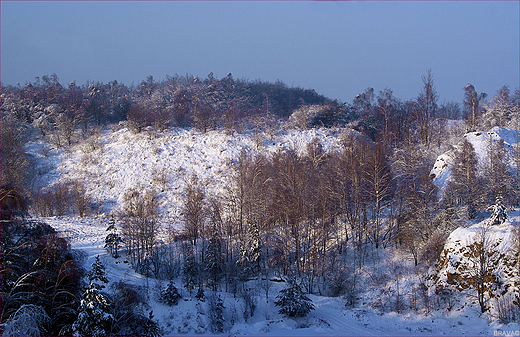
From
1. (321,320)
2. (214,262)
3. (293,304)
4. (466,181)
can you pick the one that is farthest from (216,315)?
(466,181)

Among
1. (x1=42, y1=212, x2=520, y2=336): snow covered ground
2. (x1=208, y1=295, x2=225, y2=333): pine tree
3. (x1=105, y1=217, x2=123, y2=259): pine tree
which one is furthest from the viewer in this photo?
(x1=105, y1=217, x2=123, y2=259): pine tree

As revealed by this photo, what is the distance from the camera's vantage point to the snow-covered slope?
27.0 metres

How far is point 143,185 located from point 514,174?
35256mm

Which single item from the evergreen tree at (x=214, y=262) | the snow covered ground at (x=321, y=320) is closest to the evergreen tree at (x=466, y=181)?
the snow covered ground at (x=321, y=320)

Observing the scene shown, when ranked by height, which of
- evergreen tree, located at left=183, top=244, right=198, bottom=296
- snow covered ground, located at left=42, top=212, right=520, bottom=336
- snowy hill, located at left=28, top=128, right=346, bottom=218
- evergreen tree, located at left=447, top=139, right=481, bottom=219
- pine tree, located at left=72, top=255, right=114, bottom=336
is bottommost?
snow covered ground, located at left=42, top=212, right=520, bottom=336

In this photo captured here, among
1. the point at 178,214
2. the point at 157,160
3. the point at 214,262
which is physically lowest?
the point at 214,262

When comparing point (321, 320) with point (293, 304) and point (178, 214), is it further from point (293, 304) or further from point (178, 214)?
point (178, 214)

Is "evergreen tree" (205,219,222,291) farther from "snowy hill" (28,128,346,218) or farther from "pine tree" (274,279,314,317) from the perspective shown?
"snowy hill" (28,128,346,218)

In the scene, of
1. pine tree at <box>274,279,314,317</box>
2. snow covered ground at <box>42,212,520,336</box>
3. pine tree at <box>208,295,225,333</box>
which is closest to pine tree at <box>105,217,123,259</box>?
snow covered ground at <box>42,212,520,336</box>

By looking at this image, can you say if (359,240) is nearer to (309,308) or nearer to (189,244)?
(309,308)

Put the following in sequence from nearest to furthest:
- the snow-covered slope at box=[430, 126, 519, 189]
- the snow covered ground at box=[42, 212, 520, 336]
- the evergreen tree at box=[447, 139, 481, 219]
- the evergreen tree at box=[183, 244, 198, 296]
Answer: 1. the snow covered ground at box=[42, 212, 520, 336]
2. the evergreen tree at box=[183, 244, 198, 296]
3. the evergreen tree at box=[447, 139, 481, 219]
4. the snow-covered slope at box=[430, 126, 519, 189]

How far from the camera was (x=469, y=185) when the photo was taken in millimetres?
23203

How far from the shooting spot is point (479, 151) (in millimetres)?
27828

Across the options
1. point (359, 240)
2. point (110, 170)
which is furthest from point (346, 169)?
point (110, 170)
